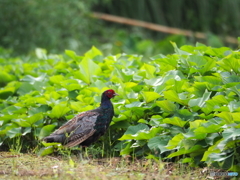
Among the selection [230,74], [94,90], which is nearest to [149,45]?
[94,90]

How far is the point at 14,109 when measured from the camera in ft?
17.0

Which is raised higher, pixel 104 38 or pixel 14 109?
pixel 104 38

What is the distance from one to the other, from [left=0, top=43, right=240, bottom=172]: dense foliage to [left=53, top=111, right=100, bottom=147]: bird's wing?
0.77 feet

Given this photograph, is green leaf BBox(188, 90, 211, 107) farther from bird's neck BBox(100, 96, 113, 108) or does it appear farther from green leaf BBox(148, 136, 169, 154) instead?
bird's neck BBox(100, 96, 113, 108)

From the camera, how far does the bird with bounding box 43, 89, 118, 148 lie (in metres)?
4.56

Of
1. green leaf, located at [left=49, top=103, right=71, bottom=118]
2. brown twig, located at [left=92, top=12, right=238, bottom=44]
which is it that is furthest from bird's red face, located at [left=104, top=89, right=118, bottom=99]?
brown twig, located at [left=92, top=12, right=238, bottom=44]

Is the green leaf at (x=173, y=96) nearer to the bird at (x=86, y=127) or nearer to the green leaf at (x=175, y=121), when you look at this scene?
the green leaf at (x=175, y=121)

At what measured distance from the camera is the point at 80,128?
15.1 ft

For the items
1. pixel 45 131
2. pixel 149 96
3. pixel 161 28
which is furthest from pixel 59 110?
pixel 161 28

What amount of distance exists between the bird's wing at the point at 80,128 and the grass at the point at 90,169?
0.58 feet

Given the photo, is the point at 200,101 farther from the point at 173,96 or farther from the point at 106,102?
the point at 106,102

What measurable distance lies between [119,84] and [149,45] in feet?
12.4

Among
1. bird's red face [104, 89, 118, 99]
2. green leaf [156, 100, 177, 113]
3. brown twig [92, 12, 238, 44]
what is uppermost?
brown twig [92, 12, 238, 44]

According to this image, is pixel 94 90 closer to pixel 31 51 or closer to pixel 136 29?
pixel 31 51
